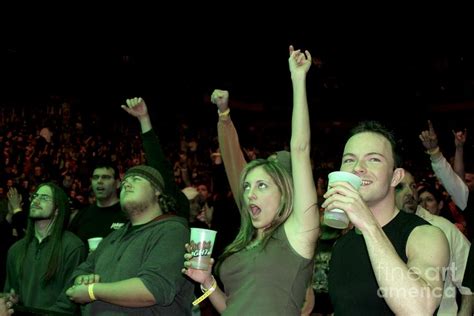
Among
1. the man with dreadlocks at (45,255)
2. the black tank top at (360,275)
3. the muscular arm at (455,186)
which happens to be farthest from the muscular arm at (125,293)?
the muscular arm at (455,186)

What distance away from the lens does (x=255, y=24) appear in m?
21.1

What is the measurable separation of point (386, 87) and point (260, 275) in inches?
856

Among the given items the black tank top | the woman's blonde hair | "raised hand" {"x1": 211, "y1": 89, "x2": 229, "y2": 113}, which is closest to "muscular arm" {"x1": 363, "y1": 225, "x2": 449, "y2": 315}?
the black tank top

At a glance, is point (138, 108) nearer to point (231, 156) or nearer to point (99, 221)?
point (99, 221)

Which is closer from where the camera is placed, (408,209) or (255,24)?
(408,209)

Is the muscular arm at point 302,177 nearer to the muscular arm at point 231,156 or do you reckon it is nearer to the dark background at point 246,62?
the muscular arm at point 231,156

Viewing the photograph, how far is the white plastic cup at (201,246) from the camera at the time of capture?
2.98m

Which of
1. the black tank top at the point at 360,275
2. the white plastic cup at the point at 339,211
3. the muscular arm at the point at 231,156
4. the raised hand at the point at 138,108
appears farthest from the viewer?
the raised hand at the point at 138,108

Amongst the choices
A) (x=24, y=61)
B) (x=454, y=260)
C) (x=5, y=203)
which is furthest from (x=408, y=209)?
(x=24, y=61)

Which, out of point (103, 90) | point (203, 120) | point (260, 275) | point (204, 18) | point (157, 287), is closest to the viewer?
point (260, 275)

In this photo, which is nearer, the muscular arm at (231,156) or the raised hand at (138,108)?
the muscular arm at (231,156)

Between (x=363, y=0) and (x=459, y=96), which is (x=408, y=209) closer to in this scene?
(x=363, y=0)

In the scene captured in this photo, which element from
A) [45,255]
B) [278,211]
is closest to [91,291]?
[278,211]

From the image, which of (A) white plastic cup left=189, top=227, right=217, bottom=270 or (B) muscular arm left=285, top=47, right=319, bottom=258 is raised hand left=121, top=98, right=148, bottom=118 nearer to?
(A) white plastic cup left=189, top=227, right=217, bottom=270
